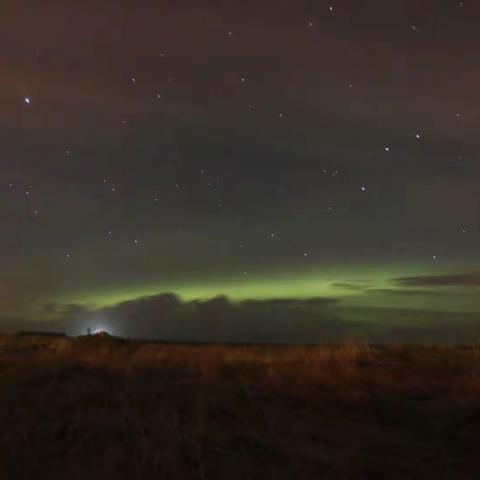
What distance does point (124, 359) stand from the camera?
25234mm

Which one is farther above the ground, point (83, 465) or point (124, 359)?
point (124, 359)

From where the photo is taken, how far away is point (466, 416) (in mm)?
14961

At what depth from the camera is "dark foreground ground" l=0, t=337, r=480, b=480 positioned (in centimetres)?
1115

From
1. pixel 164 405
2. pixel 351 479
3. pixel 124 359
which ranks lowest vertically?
pixel 351 479

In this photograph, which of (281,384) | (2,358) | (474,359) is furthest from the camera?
(2,358)

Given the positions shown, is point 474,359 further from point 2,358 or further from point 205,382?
point 2,358

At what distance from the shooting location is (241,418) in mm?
14453

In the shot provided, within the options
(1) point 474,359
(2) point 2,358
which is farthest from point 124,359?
(1) point 474,359

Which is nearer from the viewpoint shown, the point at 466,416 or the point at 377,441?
the point at 377,441

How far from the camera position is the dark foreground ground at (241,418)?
1115 centimetres

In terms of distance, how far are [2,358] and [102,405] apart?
11445 mm

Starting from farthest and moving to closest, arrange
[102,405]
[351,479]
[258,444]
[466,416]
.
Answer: [102,405], [466,416], [258,444], [351,479]

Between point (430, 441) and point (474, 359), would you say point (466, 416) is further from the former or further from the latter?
point (474, 359)

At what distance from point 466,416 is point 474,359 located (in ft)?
30.6
